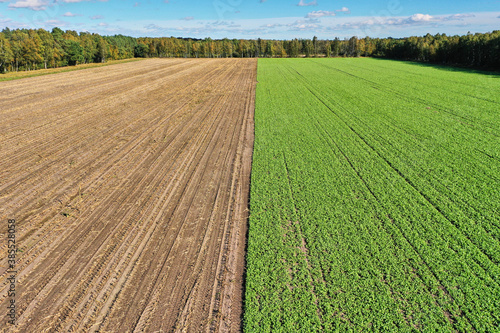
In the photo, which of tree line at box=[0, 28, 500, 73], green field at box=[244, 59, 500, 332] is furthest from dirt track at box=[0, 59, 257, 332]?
tree line at box=[0, 28, 500, 73]

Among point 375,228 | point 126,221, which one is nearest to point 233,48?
point 126,221

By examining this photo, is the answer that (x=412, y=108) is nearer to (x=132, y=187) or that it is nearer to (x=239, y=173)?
(x=239, y=173)

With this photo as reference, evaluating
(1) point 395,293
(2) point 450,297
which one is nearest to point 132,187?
(1) point 395,293

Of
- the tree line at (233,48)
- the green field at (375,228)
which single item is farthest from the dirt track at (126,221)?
the tree line at (233,48)

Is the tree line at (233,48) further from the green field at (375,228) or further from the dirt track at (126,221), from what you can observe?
the dirt track at (126,221)

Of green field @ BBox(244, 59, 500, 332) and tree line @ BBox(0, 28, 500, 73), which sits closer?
green field @ BBox(244, 59, 500, 332)

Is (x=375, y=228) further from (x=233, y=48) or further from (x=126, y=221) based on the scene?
(x=233, y=48)

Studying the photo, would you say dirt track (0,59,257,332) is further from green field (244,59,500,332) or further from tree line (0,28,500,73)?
tree line (0,28,500,73)
